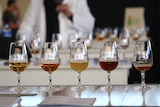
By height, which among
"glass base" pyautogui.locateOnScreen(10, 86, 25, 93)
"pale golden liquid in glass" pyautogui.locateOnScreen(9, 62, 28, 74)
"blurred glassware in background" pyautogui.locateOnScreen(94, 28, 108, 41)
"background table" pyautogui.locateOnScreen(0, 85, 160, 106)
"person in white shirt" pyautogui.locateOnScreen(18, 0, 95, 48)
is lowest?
"background table" pyautogui.locateOnScreen(0, 85, 160, 106)

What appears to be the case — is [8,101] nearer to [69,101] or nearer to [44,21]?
[69,101]

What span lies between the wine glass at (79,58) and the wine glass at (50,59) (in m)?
0.06

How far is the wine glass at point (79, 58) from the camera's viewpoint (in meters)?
1.39

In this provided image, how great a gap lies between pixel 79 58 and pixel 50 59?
0.10 metres

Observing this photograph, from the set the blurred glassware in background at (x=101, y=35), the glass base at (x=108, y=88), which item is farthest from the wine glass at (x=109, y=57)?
the blurred glassware in background at (x=101, y=35)

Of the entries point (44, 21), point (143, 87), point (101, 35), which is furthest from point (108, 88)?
point (101, 35)

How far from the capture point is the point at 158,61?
538 centimetres

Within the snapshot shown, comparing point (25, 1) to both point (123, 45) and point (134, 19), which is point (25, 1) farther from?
point (123, 45)

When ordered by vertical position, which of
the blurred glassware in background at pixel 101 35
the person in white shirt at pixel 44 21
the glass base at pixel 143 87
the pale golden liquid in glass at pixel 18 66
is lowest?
the glass base at pixel 143 87

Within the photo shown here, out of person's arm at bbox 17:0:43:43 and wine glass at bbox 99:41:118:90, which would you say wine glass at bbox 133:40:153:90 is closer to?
wine glass at bbox 99:41:118:90

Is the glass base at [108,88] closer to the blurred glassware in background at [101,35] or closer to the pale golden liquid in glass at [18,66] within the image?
the pale golden liquid in glass at [18,66]

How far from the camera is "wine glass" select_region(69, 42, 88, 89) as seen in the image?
4.55 feet

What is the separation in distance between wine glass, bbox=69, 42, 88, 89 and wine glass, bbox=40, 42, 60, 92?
0.06 meters

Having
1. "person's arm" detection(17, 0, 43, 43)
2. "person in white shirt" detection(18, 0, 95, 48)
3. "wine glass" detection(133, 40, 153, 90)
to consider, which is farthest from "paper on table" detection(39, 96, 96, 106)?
"person's arm" detection(17, 0, 43, 43)
